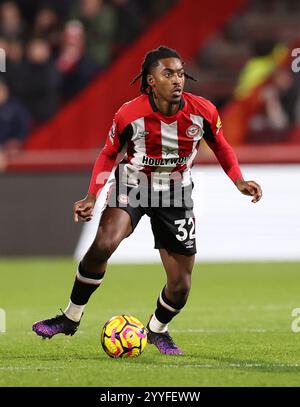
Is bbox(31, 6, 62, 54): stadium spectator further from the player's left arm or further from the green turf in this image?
the player's left arm

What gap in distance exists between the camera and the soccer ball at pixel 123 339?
7406 millimetres

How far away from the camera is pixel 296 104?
54.3ft

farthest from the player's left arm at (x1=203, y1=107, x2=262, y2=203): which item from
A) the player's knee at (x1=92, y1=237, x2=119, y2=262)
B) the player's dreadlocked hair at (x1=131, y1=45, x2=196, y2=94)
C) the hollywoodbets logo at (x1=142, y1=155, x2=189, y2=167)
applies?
the player's knee at (x1=92, y1=237, x2=119, y2=262)

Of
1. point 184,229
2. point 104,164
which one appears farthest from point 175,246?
point 104,164

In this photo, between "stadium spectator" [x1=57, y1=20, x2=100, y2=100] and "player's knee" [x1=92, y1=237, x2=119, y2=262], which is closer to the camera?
"player's knee" [x1=92, y1=237, x2=119, y2=262]

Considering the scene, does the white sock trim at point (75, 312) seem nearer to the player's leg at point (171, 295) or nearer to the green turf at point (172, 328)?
the green turf at point (172, 328)

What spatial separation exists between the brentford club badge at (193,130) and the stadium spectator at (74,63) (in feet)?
32.1

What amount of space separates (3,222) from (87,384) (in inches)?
349

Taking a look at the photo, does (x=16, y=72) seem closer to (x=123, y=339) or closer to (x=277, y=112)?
(x=277, y=112)

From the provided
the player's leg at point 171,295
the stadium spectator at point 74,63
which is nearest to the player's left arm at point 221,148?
the player's leg at point 171,295

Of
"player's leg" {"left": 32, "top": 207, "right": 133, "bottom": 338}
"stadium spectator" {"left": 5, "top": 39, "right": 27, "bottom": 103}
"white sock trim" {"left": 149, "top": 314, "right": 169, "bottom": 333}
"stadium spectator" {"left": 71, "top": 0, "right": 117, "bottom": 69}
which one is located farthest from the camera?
"stadium spectator" {"left": 71, "top": 0, "right": 117, "bottom": 69}

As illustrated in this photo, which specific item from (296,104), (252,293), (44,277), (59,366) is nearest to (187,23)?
(296,104)

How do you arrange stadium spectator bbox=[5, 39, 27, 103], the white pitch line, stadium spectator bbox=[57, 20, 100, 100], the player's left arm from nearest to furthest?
the player's left arm
the white pitch line
stadium spectator bbox=[5, 39, 27, 103]
stadium spectator bbox=[57, 20, 100, 100]

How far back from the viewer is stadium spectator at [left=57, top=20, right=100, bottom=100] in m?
17.3
